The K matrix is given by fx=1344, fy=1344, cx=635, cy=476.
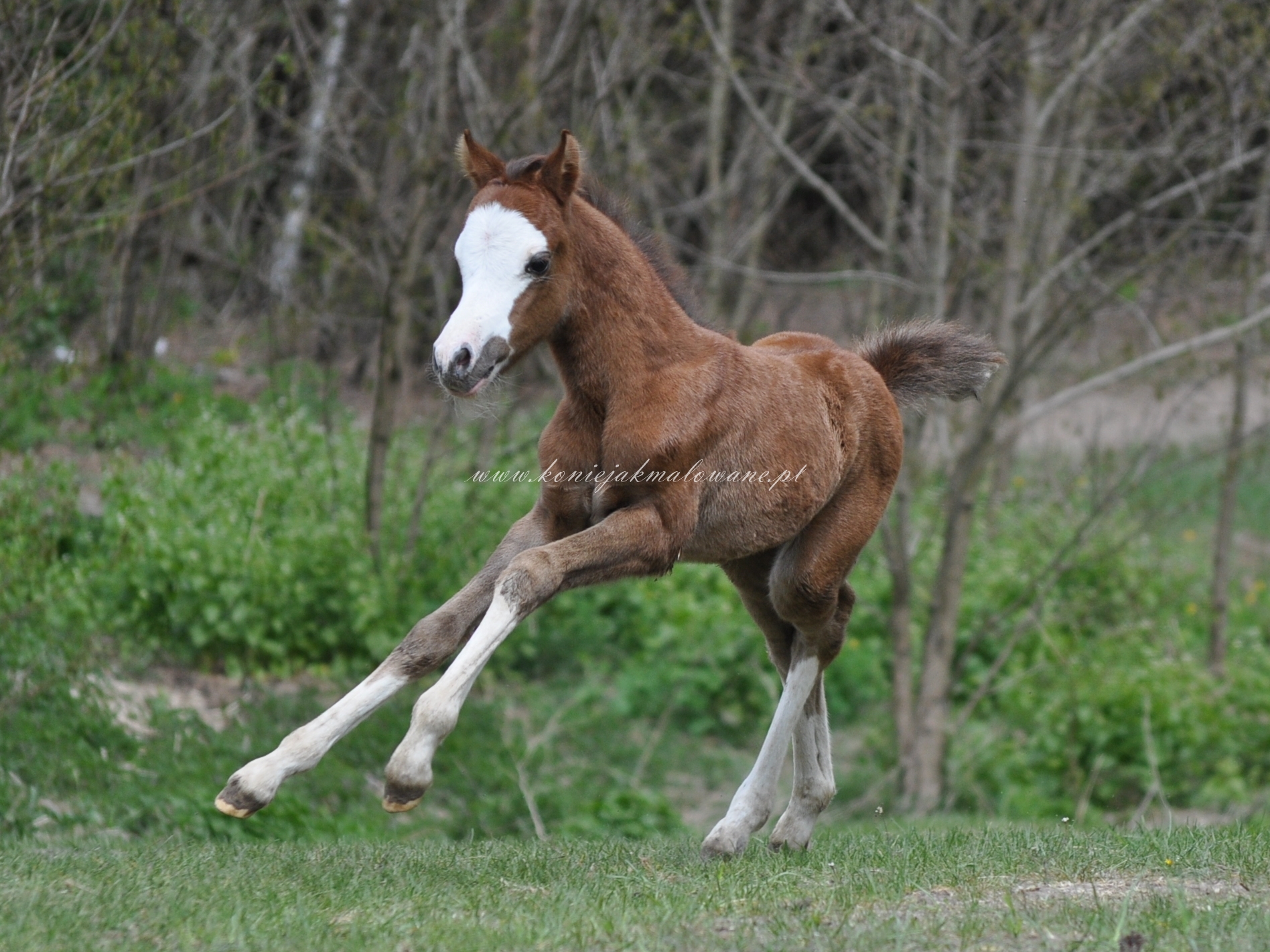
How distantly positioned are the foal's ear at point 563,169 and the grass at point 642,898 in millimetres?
2246

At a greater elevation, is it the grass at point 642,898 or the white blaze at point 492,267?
the white blaze at point 492,267

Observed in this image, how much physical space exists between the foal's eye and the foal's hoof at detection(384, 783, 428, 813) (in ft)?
5.39

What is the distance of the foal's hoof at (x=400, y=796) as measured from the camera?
3852 mm

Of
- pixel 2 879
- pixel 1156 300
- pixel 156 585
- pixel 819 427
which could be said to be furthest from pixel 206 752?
pixel 1156 300

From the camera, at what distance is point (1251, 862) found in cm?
440

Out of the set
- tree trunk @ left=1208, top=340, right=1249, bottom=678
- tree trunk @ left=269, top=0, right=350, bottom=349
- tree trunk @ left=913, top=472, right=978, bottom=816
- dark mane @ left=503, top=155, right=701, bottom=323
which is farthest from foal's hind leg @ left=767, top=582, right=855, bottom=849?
tree trunk @ left=1208, top=340, right=1249, bottom=678

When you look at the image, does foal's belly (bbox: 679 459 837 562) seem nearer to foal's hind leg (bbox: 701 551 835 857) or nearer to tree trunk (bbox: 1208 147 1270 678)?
foal's hind leg (bbox: 701 551 835 857)

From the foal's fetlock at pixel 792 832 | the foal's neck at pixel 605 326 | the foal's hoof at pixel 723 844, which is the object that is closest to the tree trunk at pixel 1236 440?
the foal's fetlock at pixel 792 832

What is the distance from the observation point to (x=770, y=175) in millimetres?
12531

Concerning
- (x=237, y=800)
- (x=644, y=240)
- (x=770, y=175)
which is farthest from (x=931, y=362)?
(x=770, y=175)

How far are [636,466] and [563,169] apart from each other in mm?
1021

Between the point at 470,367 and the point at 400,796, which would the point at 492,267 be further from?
the point at 400,796

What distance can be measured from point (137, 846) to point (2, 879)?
1317 millimetres

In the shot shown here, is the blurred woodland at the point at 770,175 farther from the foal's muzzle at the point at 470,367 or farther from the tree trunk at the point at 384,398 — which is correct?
the foal's muzzle at the point at 470,367
